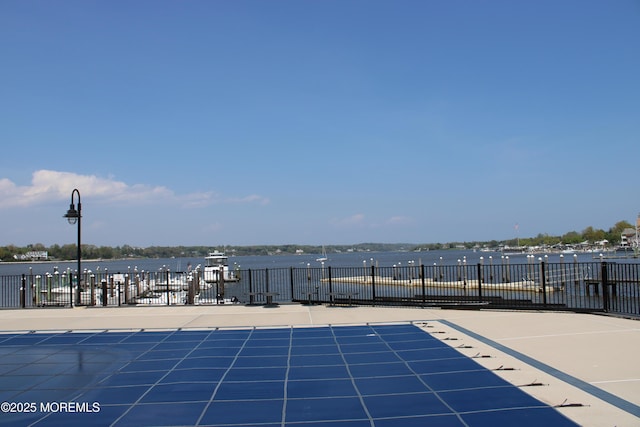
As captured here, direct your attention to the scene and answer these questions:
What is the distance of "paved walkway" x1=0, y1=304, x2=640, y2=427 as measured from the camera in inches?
245

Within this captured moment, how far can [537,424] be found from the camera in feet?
17.3

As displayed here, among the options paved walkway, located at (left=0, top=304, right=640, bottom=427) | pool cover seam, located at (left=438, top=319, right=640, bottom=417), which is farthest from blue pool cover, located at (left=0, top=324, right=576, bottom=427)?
pool cover seam, located at (left=438, top=319, right=640, bottom=417)

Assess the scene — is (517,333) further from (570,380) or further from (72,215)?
(72,215)

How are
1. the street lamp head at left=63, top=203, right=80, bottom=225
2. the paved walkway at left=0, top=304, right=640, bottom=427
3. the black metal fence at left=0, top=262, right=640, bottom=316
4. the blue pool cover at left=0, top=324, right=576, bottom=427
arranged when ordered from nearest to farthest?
1. the blue pool cover at left=0, top=324, right=576, bottom=427
2. the paved walkway at left=0, top=304, right=640, bottom=427
3. the black metal fence at left=0, top=262, right=640, bottom=316
4. the street lamp head at left=63, top=203, right=80, bottom=225

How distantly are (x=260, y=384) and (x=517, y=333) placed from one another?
5.81 m

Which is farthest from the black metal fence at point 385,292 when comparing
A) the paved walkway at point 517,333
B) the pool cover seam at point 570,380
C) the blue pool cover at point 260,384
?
the blue pool cover at point 260,384

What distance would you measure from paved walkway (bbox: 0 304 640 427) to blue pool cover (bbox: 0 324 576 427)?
1.52 feet

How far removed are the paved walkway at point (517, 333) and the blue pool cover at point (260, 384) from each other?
463 mm

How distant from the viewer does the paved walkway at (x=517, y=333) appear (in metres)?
6.22

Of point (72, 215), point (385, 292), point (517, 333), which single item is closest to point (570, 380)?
point (517, 333)

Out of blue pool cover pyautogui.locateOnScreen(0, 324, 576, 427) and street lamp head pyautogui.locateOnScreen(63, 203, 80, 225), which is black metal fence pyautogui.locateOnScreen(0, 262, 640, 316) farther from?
blue pool cover pyautogui.locateOnScreen(0, 324, 576, 427)

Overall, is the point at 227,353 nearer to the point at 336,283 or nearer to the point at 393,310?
the point at 393,310

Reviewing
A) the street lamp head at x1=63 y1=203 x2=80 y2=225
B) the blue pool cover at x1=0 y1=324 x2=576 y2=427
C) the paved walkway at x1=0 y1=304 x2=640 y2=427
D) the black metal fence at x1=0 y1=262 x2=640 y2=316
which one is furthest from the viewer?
the street lamp head at x1=63 y1=203 x2=80 y2=225

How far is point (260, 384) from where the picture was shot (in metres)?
7.14
